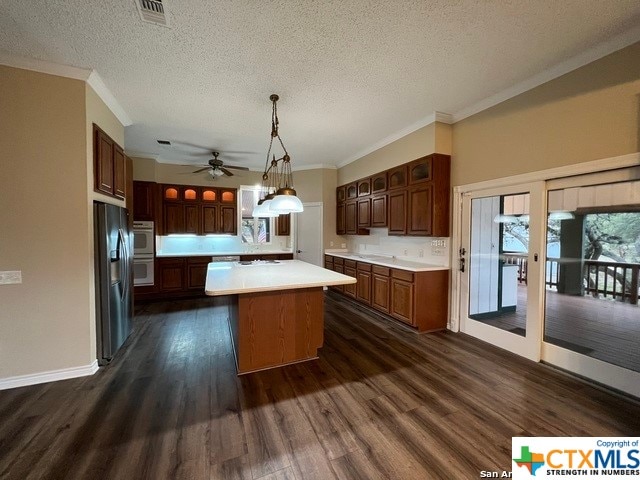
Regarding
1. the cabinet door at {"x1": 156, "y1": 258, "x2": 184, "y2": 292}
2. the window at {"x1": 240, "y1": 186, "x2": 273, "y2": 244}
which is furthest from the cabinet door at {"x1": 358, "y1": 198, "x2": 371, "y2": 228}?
the cabinet door at {"x1": 156, "y1": 258, "x2": 184, "y2": 292}

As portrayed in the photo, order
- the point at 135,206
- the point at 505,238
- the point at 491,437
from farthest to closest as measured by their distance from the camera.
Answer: the point at 135,206 → the point at 505,238 → the point at 491,437

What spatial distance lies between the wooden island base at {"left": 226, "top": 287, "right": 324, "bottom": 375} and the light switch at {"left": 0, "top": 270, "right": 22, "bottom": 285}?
186cm

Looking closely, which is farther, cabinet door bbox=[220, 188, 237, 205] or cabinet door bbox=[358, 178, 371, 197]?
cabinet door bbox=[220, 188, 237, 205]

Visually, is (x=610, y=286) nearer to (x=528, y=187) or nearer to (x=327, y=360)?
(x=528, y=187)

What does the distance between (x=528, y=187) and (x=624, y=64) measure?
1109mm

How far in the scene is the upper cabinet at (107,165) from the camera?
2.60 meters

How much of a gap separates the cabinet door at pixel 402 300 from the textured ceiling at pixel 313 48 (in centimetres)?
235

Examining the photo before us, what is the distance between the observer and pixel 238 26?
1.95 meters

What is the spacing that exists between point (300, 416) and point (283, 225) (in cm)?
487

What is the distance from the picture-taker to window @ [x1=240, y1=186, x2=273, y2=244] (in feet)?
20.7

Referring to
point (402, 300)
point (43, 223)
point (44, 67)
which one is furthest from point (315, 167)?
point (43, 223)

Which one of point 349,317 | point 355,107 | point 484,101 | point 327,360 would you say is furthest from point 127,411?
point 484,101

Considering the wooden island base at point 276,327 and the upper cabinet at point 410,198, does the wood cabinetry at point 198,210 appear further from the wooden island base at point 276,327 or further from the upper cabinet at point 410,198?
the wooden island base at point 276,327

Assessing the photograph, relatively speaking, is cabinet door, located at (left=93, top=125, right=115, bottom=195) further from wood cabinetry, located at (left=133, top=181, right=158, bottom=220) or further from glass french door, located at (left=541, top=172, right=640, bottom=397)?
glass french door, located at (left=541, top=172, right=640, bottom=397)
